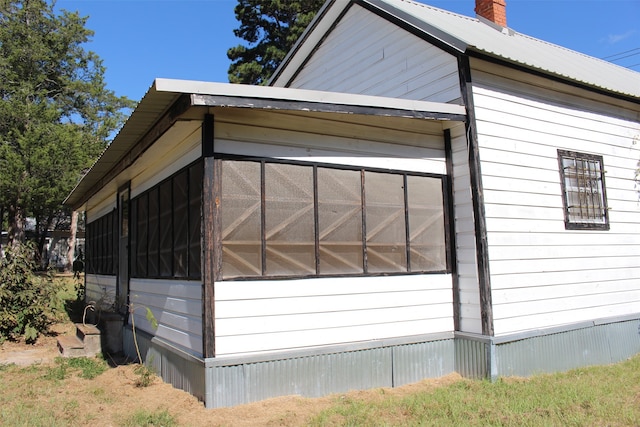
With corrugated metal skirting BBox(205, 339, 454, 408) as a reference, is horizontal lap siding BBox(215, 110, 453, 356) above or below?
above

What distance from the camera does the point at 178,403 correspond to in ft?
18.4

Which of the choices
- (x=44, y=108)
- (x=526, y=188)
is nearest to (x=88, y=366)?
(x=526, y=188)

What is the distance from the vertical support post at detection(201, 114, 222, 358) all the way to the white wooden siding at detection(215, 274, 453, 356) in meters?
0.08

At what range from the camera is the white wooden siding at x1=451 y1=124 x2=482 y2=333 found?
6680 mm

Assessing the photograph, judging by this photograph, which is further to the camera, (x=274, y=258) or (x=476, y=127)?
(x=476, y=127)

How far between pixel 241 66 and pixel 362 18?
723 inches

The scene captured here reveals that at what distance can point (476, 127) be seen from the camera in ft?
22.2

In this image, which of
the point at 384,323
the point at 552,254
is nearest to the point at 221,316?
the point at 384,323

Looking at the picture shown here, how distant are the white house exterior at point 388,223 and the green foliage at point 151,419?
42cm

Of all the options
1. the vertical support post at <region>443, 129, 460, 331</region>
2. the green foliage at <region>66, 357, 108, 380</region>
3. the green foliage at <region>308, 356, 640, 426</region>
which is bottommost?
the green foliage at <region>308, 356, 640, 426</region>

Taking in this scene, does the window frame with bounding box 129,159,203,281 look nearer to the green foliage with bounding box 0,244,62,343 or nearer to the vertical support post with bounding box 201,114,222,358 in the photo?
the vertical support post with bounding box 201,114,222,358

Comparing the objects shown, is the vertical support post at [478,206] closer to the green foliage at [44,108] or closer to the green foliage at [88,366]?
the green foliage at [88,366]

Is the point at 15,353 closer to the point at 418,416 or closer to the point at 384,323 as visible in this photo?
the point at 384,323

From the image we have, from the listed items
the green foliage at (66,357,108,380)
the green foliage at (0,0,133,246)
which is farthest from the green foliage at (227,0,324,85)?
the green foliage at (66,357,108,380)
